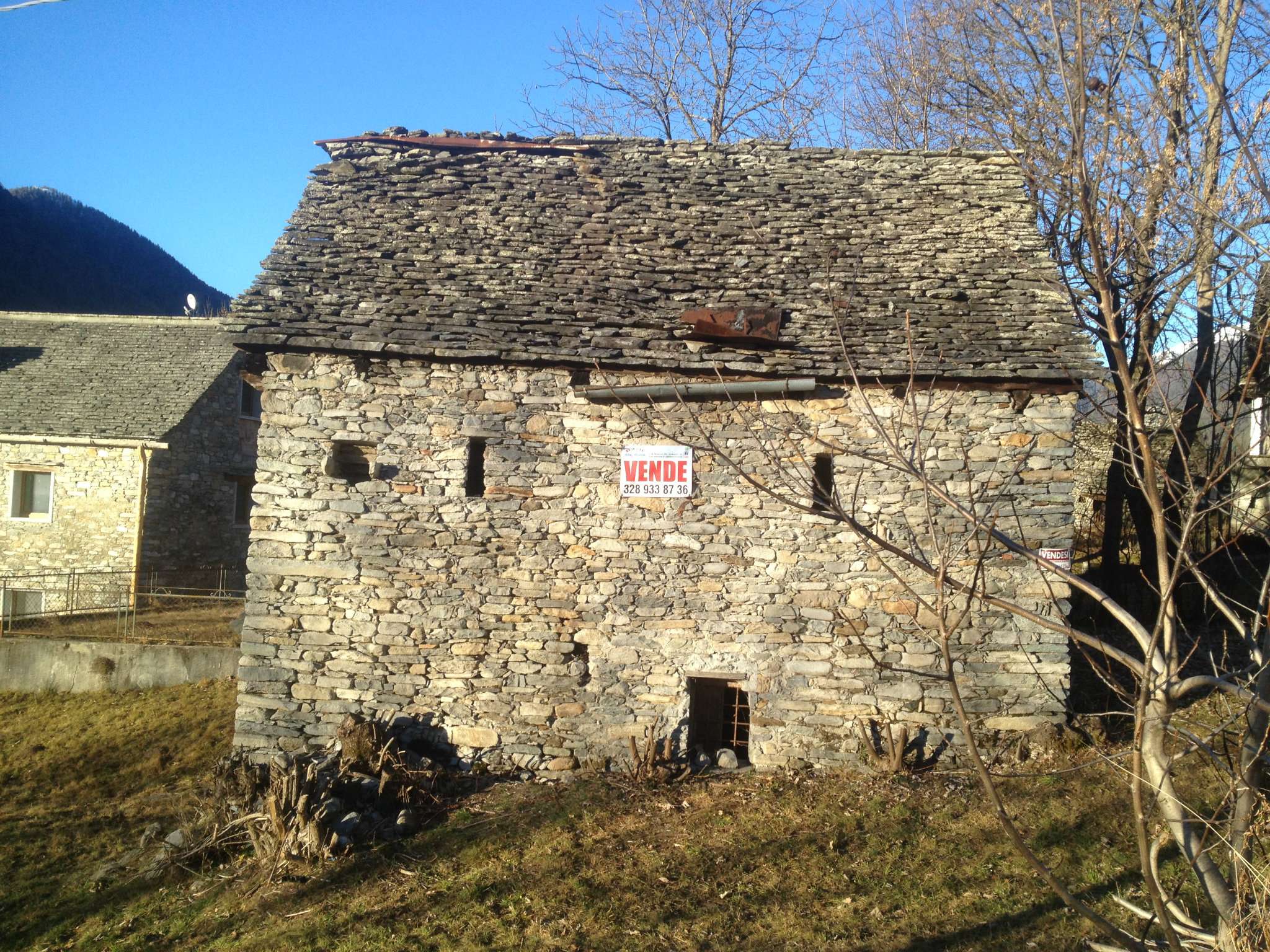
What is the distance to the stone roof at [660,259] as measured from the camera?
7.72m

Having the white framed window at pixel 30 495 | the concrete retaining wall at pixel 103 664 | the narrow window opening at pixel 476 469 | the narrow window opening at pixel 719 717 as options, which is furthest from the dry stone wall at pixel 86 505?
the narrow window opening at pixel 719 717

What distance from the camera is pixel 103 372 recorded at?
17125 millimetres

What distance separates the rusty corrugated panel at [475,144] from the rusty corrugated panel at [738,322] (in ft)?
11.5

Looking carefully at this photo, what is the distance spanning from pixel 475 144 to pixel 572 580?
18.6ft

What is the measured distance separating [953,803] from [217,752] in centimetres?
727

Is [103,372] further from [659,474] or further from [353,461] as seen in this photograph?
[659,474]

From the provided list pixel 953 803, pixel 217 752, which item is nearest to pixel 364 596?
pixel 217 752

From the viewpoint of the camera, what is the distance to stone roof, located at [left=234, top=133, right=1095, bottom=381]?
7719 mm

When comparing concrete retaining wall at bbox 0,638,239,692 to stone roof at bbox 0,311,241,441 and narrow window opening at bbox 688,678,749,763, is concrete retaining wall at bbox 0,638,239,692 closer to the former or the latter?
stone roof at bbox 0,311,241,441

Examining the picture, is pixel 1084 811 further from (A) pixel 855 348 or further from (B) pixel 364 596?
(B) pixel 364 596

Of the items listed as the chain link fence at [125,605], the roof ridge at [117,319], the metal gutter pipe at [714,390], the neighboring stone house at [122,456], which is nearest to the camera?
the metal gutter pipe at [714,390]

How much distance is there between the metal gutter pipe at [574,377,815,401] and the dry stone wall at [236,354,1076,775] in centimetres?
16

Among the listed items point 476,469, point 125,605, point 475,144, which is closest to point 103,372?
point 125,605

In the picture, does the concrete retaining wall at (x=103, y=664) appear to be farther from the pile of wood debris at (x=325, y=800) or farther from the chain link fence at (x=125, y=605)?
the pile of wood debris at (x=325, y=800)
